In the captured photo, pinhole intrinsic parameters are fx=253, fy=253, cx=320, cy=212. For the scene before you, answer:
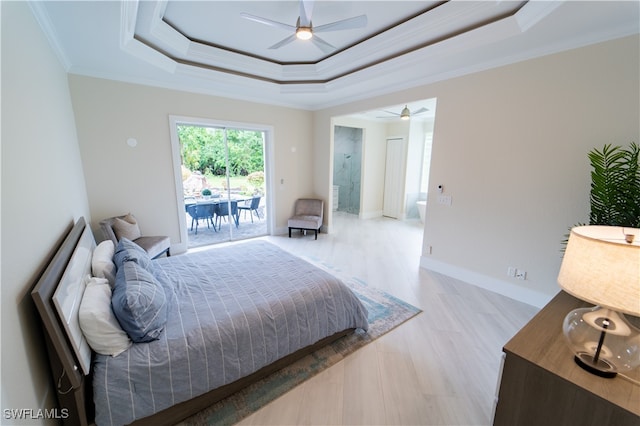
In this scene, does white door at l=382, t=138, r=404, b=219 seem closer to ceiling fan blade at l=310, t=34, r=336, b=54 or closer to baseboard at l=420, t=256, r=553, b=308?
baseboard at l=420, t=256, r=553, b=308

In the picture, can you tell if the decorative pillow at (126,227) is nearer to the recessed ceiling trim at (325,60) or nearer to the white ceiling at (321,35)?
the white ceiling at (321,35)

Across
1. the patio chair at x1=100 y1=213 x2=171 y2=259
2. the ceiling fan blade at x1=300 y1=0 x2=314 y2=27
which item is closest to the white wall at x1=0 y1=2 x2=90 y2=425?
the patio chair at x1=100 y1=213 x2=171 y2=259

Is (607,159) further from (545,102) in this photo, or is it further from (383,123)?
(383,123)

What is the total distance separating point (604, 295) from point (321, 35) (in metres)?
3.14

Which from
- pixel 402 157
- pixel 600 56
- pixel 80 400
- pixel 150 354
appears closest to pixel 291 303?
pixel 150 354

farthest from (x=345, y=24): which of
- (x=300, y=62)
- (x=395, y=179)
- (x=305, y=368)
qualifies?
(x=395, y=179)

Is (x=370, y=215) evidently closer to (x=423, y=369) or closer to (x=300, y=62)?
(x=300, y=62)

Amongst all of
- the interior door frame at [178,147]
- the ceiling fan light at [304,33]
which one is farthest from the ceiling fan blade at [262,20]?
the interior door frame at [178,147]

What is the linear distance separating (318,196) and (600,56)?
4317mm

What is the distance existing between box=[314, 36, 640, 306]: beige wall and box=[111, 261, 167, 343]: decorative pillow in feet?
10.9

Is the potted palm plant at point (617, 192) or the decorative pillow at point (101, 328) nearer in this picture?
the decorative pillow at point (101, 328)

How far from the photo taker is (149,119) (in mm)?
3621

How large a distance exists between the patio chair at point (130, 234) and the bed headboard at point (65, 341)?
6.39 feet

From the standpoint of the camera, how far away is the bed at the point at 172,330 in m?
1.21
